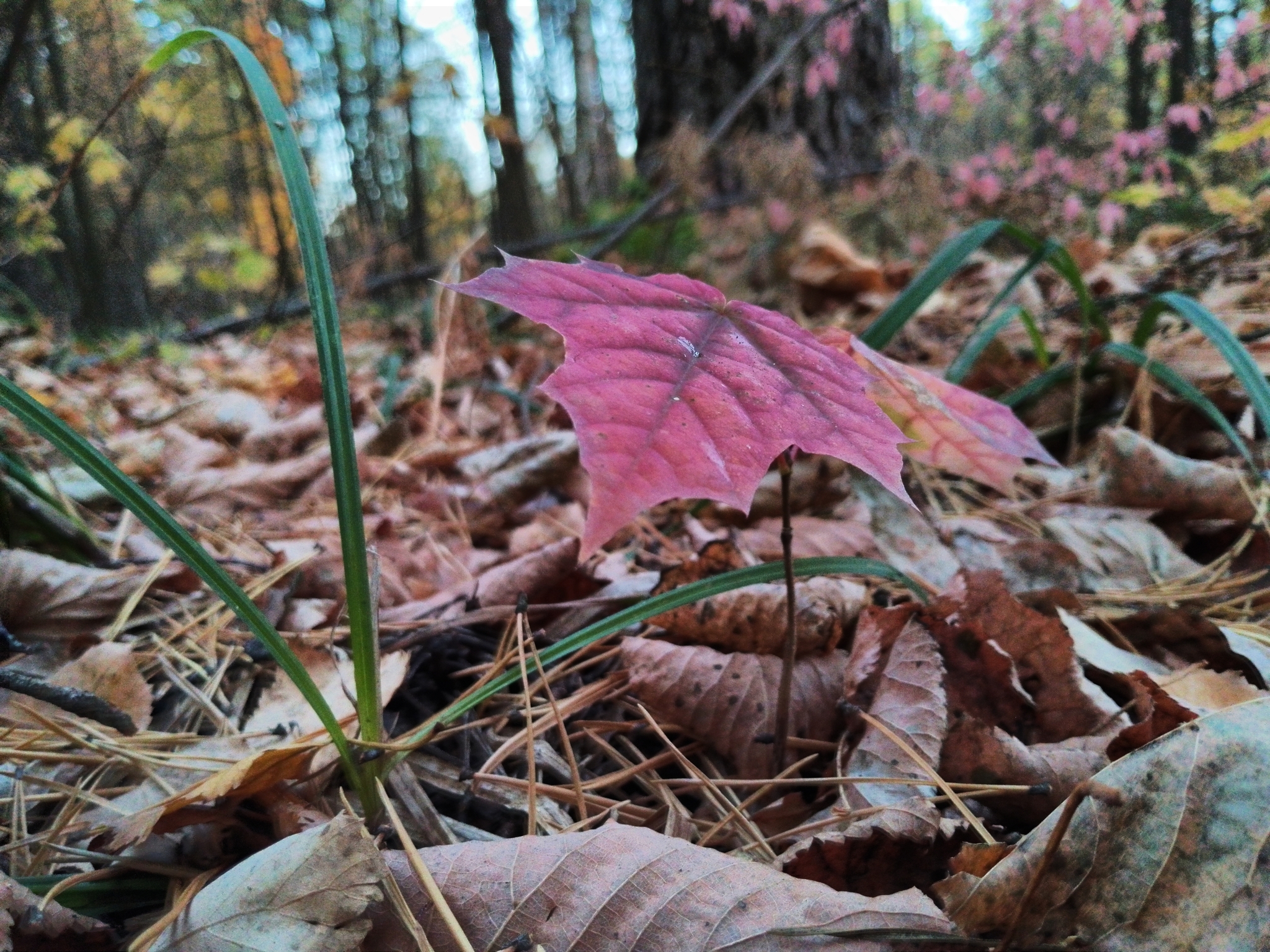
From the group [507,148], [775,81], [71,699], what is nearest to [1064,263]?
[71,699]

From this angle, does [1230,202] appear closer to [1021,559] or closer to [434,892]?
[1021,559]

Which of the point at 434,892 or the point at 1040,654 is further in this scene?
the point at 1040,654

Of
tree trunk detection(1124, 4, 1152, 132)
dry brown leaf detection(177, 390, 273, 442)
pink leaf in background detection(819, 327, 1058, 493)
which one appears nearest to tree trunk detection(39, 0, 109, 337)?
dry brown leaf detection(177, 390, 273, 442)

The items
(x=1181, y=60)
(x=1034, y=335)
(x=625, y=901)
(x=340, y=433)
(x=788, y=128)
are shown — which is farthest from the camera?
(x=788, y=128)

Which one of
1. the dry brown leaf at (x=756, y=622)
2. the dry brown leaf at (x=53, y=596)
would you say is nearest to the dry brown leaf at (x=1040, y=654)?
the dry brown leaf at (x=756, y=622)

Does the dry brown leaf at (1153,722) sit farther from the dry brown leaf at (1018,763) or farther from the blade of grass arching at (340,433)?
the blade of grass arching at (340,433)

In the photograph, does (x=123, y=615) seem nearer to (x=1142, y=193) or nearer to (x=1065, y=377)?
(x=1065, y=377)
